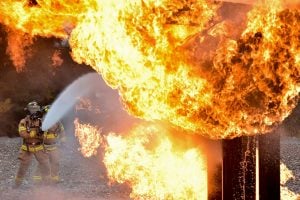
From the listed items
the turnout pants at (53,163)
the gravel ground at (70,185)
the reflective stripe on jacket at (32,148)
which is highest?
the reflective stripe on jacket at (32,148)

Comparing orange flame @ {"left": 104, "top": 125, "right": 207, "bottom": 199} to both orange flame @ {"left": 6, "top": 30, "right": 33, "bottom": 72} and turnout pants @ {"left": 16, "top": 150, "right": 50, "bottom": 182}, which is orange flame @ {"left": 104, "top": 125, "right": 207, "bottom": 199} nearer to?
turnout pants @ {"left": 16, "top": 150, "right": 50, "bottom": 182}

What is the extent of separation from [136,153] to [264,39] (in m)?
3.47

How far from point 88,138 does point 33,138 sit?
822 centimetres

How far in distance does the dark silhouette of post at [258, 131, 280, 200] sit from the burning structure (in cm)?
11

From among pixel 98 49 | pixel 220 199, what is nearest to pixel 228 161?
pixel 220 199

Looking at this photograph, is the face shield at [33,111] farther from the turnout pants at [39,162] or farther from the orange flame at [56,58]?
the orange flame at [56,58]

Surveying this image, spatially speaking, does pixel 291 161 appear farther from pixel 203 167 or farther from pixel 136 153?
pixel 203 167

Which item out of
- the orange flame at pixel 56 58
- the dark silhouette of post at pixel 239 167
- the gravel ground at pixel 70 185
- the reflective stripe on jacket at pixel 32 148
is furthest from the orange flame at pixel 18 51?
the dark silhouette of post at pixel 239 167

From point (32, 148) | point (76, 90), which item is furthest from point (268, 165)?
point (76, 90)

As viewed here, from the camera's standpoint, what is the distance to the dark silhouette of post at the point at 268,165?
4.39m

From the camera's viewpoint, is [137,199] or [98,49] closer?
[98,49]

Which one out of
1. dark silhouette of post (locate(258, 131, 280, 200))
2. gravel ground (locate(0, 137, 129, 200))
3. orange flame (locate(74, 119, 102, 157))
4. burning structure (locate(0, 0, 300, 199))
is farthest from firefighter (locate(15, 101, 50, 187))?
dark silhouette of post (locate(258, 131, 280, 200))

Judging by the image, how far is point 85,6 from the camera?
4.39 m

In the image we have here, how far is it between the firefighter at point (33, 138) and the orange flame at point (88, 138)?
13.6 feet
